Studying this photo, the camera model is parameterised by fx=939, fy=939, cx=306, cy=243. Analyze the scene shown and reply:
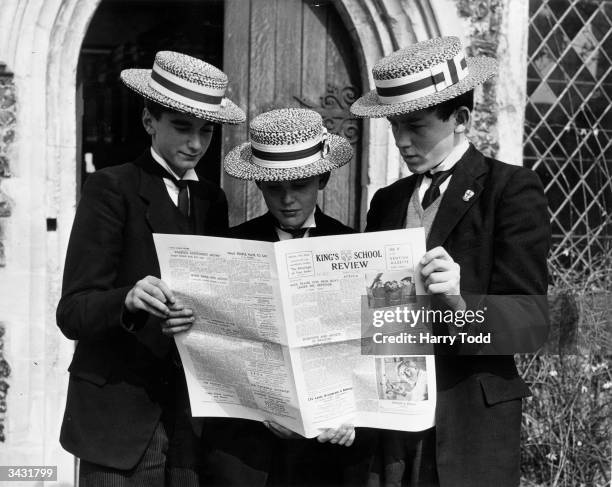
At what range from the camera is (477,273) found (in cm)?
246

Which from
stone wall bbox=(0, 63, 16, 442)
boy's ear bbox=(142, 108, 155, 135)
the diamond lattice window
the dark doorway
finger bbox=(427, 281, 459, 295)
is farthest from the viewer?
the dark doorway

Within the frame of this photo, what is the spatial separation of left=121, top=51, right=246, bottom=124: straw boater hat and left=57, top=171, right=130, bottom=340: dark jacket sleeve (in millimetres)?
294

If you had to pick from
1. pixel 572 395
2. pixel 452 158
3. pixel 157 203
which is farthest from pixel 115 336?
pixel 572 395

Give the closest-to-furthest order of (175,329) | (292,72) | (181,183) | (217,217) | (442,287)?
(442,287), (175,329), (181,183), (217,217), (292,72)

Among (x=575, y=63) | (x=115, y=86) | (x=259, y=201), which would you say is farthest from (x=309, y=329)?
(x=115, y=86)

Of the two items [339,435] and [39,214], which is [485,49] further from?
[339,435]

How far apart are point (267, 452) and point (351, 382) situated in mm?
346

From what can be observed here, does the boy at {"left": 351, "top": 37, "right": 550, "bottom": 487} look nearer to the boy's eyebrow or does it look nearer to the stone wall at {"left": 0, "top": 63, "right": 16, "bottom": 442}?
the boy's eyebrow

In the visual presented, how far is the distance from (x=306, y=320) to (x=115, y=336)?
630 mm

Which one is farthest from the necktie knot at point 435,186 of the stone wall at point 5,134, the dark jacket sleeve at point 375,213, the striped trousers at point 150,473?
the stone wall at point 5,134

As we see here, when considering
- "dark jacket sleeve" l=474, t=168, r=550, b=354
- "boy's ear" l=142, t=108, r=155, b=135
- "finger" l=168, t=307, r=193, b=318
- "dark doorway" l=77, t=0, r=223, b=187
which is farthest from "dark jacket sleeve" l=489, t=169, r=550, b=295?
→ "dark doorway" l=77, t=0, r=223, b=187

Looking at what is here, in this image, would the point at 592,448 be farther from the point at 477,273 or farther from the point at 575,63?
the point at 477,273

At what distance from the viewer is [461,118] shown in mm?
2617

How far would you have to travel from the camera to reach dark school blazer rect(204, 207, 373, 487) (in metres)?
2.57
